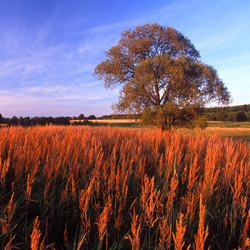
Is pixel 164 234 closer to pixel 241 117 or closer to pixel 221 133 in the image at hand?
pixel 221 133

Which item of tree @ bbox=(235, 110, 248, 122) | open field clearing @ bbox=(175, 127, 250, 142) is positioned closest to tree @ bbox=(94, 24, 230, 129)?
open field clearing @ bbox=(175, 127, 250, 142)

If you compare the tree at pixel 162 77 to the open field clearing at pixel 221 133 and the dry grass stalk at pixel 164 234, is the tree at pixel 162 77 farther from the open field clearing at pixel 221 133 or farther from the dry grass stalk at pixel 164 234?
the dry grass stalk at pixel 164 234

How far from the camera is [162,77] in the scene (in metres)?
17.7

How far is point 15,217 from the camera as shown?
2252 millimetres

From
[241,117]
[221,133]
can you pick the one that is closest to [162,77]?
[221,133]

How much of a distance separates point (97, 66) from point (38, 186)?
67.4 feet

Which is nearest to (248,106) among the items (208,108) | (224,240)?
(208,108)

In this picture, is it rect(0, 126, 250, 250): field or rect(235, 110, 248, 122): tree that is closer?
rect(0, 126, 250, 250): field

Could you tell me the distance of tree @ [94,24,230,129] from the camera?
55.9ft

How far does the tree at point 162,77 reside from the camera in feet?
55.9

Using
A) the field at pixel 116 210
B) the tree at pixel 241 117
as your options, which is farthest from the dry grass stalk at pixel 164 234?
the tree at pixel 241 117

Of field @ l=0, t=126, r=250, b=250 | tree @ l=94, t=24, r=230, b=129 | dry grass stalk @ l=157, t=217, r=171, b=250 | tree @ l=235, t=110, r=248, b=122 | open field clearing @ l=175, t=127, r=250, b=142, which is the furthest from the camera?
tree @ l=235, t=110, r=248, b=122

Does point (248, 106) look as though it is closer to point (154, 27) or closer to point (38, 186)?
point (154, 27)

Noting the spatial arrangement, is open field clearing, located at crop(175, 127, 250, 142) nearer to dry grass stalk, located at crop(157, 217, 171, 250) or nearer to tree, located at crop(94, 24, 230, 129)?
tree, located at crop(94, 24, 230, 129)
